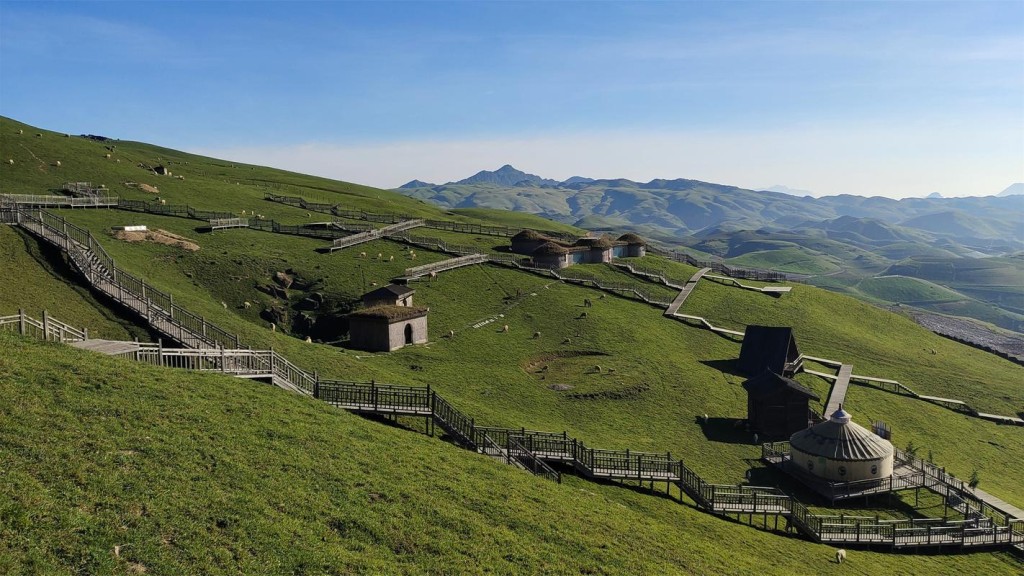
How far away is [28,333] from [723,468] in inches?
1619

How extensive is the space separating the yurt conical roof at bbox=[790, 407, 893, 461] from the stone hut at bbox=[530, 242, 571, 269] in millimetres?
51797

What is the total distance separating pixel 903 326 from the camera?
310 ft

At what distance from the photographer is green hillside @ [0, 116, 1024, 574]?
21844 millimetres

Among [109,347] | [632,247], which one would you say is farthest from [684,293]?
[109,347]

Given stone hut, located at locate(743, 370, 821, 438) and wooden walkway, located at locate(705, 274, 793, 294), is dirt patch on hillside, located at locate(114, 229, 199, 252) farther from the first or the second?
wooden walkway, located at locate(705, 274, 793, 294)

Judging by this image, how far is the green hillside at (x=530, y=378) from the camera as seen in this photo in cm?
2184

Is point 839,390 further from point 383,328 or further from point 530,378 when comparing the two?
point 383,328

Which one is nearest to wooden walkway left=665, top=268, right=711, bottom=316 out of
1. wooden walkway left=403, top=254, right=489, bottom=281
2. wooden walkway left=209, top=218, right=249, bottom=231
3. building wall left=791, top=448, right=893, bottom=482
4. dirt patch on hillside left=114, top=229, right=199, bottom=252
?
wooden walkway left=403, top=254, right=489, bottom=281

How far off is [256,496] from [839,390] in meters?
60.0

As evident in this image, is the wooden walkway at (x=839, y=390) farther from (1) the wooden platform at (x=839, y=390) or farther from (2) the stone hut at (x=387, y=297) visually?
(2) the stone hut at (x=387, y=297)

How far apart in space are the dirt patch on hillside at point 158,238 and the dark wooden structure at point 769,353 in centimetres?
6064

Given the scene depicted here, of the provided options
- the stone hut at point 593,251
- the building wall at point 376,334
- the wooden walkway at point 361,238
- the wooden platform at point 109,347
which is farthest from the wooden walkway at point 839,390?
the wooden walkway at point 361,238

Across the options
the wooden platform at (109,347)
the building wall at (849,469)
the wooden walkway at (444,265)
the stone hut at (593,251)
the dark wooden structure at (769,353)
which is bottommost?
the building wall at (849,469)

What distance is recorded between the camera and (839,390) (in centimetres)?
6341
